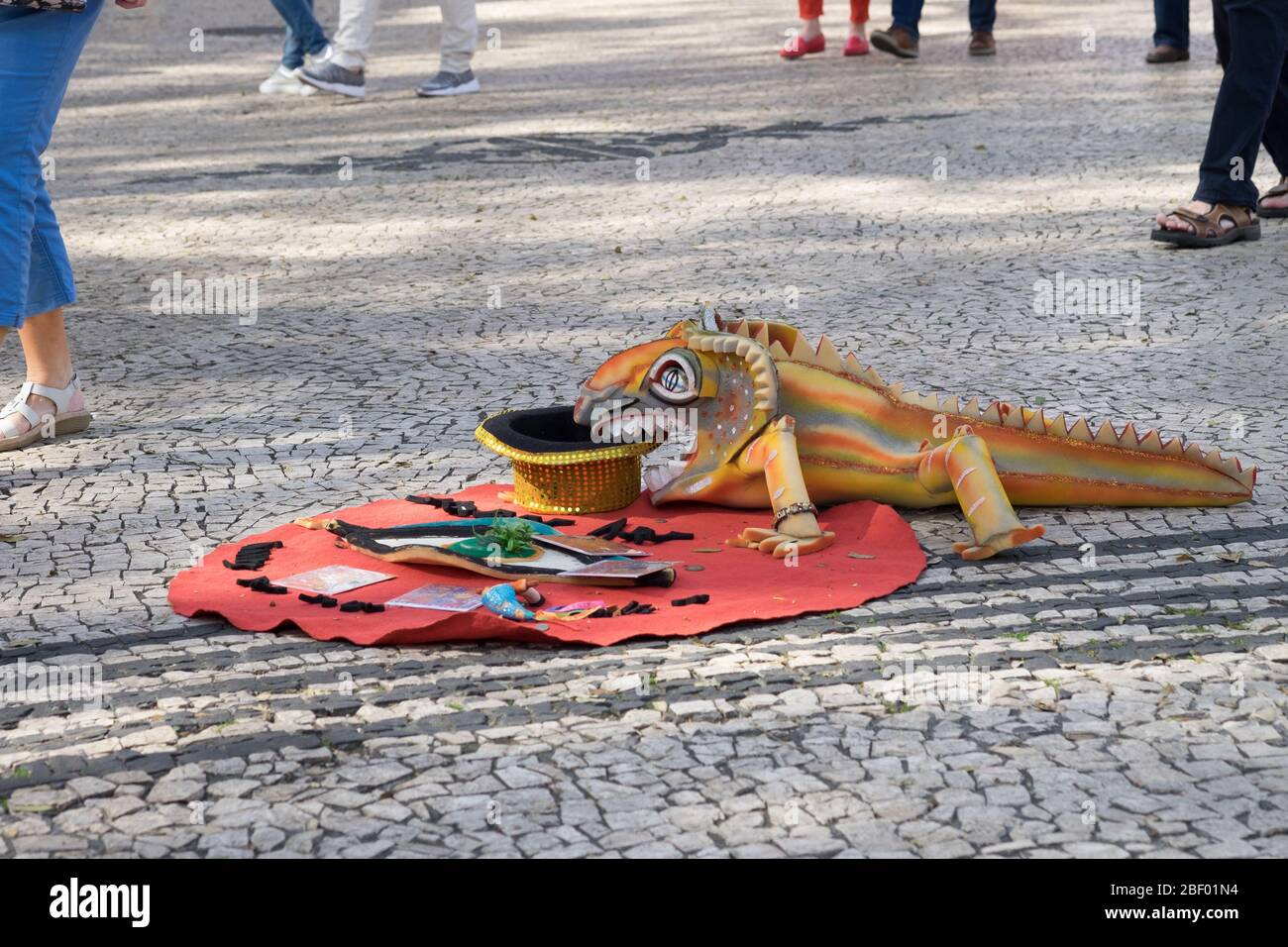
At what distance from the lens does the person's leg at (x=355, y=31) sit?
36.2 feet

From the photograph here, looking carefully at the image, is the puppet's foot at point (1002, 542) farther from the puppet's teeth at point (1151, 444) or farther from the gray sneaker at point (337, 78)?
the gray sneaker at point (337, 78)

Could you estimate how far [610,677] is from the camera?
3.52 m

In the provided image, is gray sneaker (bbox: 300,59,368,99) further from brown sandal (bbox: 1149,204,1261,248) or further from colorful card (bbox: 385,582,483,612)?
colorful card (bbox: 385,582,483,612)

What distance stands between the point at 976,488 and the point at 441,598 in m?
1.33

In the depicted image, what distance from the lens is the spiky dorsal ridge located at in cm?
434

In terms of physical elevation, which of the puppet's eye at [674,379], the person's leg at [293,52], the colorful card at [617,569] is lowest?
the colorful card at [617,569]

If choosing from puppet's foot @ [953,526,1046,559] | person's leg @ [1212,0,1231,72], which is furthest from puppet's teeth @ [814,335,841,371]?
person's leg @ [1212,0,1231,72]

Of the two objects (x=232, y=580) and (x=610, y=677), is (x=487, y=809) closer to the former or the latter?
(x=610, y=677)

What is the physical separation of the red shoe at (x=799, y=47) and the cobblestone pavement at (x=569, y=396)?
1.00 metres

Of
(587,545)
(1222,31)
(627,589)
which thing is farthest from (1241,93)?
(627,589)

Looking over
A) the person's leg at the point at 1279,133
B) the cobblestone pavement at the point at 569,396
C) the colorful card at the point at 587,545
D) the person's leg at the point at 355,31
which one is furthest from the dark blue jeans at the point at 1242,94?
the person's leg at the point at 355,31

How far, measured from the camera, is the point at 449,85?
11500 millimetres

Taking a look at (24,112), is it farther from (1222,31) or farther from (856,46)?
(856,46)
